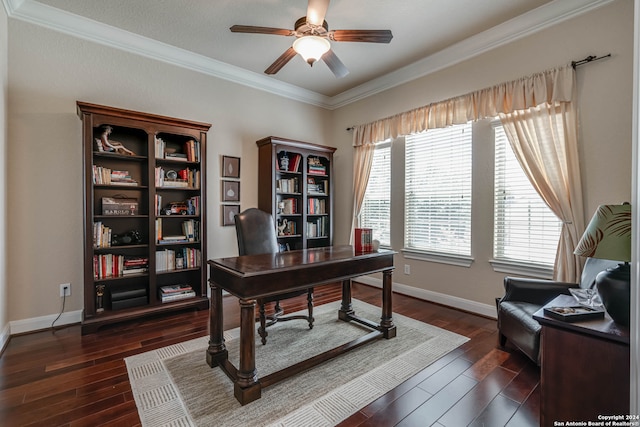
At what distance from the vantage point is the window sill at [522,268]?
2777 millimetres

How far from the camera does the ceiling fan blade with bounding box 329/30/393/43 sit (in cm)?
221

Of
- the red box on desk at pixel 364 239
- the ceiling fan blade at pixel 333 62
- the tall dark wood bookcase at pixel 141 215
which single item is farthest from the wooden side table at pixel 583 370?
the tall dark wood bookcase at pixel 141 215

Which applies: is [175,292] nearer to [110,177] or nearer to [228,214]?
[228,214]

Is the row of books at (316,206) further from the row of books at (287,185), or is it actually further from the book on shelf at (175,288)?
the book on shelf at (175,288)

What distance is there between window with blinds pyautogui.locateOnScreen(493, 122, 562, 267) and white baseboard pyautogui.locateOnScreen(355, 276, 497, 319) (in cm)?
58

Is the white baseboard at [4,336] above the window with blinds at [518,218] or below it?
below

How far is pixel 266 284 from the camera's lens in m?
1.82

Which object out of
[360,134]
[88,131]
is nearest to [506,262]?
[360,134]

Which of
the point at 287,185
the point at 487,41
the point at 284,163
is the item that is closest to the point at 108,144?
the point at 284,163

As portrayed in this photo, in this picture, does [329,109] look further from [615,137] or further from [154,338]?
[154,338]

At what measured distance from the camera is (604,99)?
2418 millimetres

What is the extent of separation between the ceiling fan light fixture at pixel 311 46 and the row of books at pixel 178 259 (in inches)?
96.3

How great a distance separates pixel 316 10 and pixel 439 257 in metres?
2.93

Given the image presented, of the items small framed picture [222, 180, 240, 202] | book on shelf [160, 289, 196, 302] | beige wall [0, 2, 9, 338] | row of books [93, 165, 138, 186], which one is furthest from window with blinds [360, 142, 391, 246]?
beige wall [0, 2, 9, 338]
